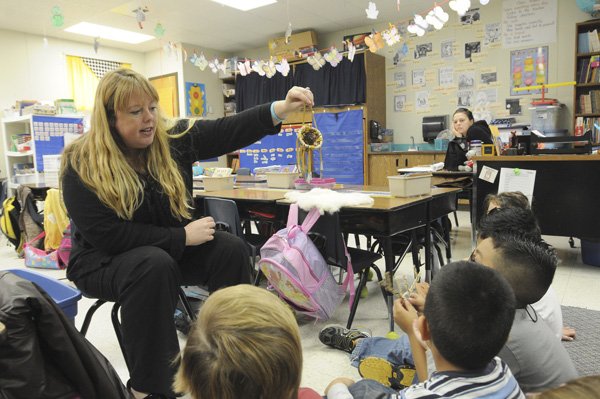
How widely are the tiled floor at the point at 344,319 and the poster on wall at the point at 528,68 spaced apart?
2659 mm

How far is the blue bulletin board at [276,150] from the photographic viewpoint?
7.17 meters

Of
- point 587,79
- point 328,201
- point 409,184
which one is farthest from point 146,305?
point 587,79

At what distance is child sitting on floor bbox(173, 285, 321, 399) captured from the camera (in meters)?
0.72

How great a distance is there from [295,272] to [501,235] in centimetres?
89

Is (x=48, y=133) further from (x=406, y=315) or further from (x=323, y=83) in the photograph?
(x=406, y=315)

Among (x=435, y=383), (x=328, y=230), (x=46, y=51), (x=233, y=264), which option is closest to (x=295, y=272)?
(x=328, y=230)

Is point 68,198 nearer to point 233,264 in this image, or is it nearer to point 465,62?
point 233,264

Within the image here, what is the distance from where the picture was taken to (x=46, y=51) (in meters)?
6.79

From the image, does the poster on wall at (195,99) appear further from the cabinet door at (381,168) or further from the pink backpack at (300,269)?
the pink backpack at (300,269)

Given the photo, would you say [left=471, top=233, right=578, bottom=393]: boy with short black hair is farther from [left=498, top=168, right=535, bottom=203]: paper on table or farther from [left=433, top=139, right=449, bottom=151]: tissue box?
[left=433, top=139, right=449, bottom=151]: tissue box

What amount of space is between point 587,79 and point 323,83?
11.2 ft

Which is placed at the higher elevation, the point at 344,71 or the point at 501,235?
the point at 344,71

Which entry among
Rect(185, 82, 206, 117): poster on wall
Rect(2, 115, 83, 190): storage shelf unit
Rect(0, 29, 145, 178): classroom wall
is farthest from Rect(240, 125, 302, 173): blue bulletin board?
Rect(0, 29, 145, 178): classroom wall

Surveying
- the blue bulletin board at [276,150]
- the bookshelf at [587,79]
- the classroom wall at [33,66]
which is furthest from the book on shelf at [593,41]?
the classroom wall at [33,66]
